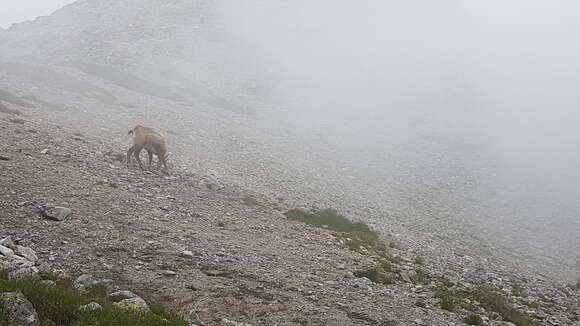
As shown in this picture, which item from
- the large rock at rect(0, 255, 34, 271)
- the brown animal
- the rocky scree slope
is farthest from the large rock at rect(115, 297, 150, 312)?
the brown animal

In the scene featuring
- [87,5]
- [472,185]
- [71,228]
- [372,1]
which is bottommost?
[71,228]

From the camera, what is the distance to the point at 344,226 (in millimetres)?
21391

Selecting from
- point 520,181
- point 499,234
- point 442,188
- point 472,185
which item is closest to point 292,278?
point 499,234

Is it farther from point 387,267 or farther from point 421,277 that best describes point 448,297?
point 387,267

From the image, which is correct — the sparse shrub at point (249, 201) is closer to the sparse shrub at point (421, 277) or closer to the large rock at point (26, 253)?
the sparse shrub at point (421, 277)

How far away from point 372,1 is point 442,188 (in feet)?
282

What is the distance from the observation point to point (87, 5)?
→ 94000mm

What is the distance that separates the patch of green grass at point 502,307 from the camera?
12.4 metres

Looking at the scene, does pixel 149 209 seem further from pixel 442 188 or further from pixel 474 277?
pixel 442 188

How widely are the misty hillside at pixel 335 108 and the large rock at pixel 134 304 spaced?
47.8ft

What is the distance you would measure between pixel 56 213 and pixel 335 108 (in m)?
60.0

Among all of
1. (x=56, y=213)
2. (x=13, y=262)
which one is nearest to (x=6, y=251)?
(x=13, y=262)

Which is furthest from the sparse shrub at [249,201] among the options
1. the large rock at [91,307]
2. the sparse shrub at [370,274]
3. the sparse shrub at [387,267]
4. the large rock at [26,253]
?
the large rock at [91,307]

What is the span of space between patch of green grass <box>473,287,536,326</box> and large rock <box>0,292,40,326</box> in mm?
11093
